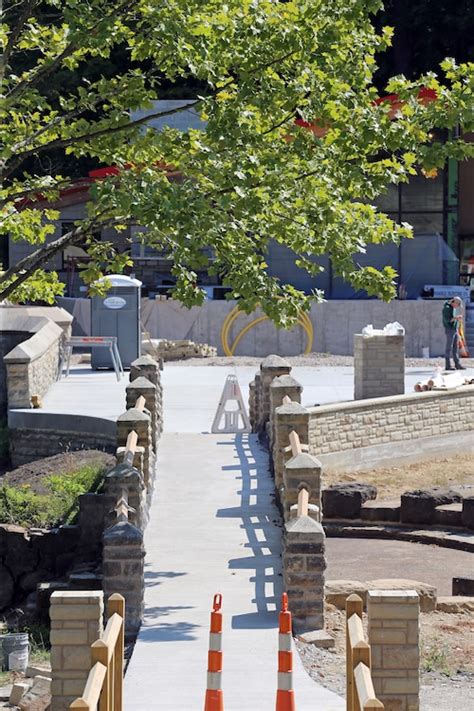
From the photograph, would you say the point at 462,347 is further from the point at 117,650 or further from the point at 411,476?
the point at 117,650

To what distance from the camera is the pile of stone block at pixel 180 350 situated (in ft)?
125

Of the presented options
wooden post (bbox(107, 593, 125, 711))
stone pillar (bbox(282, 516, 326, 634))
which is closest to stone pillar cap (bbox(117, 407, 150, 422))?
stone pillar (bbox(282, 516, 326, 634))

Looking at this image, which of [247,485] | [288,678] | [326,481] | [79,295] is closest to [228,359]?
[79,295]

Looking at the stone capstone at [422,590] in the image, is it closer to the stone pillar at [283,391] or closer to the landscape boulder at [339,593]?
the landscape boulder at [339,593]

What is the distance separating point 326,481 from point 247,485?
466cm

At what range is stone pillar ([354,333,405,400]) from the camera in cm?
2708

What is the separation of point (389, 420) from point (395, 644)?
17186mm

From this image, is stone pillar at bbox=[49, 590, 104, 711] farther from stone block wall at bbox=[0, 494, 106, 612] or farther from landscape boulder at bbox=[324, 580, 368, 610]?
stone block wall at bbox=[0, 494, 106, 612]

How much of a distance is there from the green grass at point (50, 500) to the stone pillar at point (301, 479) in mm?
5581

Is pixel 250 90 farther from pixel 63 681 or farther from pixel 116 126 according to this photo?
pixel 63 681

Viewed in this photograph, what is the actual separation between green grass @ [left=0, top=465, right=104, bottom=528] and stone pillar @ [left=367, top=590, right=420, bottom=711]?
38.6 ft

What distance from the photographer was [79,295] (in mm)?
46438

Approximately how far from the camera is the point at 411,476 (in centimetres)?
2638

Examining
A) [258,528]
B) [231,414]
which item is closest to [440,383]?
[231,414]
